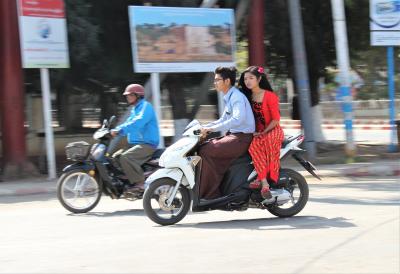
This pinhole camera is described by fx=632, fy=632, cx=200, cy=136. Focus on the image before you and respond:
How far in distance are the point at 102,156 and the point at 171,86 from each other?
804 cm

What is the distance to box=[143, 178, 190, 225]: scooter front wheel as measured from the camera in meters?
7.65

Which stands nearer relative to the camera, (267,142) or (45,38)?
(267,142)

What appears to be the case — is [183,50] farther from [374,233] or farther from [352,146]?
[374,233]

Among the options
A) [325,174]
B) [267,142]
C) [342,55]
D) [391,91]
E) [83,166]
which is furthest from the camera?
[391,91]

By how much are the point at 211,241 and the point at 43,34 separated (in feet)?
27.5

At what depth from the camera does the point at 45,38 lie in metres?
13.7

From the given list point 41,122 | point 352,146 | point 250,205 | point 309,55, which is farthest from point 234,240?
point 41,122

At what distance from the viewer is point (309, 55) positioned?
747 inches

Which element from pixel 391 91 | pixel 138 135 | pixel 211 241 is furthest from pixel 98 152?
pixel 391 91

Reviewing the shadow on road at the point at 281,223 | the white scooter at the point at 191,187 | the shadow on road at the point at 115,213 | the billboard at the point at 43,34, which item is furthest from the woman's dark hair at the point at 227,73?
the billboard at the point at 43,34

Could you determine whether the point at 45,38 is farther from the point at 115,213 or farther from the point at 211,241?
the point at 211,241

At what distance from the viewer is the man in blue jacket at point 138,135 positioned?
892cm

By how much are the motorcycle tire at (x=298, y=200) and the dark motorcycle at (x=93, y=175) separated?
1971mm

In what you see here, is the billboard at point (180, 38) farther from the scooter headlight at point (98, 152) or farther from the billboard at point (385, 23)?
the scooter headlight at point (98, 152)
